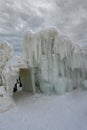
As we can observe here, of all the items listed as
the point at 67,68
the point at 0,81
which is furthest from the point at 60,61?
the point at 0,81

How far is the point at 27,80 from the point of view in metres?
14.0

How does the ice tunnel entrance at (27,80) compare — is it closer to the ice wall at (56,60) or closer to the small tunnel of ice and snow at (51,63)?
the small tunnel of ice and snow at (51,63)

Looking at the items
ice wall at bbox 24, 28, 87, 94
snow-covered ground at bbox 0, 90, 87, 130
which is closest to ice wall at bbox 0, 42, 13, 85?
ice wall at bbox 24, 28, 87, 94

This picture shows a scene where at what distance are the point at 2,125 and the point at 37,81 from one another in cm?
585

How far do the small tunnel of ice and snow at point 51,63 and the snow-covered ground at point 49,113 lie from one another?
87 centimetres

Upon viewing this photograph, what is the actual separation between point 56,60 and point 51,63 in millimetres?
456

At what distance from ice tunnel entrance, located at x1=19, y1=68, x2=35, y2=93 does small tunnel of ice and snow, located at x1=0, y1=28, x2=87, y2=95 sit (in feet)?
3.10

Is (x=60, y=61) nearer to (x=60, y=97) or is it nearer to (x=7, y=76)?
(x=60, y=97)

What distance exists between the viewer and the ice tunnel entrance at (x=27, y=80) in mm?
13414

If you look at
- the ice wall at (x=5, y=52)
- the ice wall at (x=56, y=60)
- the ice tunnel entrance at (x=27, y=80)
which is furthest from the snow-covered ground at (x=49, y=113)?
the ice wall at (x=5, y=52)

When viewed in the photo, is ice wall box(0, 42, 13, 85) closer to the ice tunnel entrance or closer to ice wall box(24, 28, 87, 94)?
the ice tunnel entrance

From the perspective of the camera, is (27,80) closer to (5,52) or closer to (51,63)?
(51,63)

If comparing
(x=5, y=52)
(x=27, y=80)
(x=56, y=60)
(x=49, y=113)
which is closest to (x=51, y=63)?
(x=56, y=60)

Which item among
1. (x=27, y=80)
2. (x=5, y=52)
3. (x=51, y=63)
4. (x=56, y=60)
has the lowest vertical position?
(x=27, y=80)
